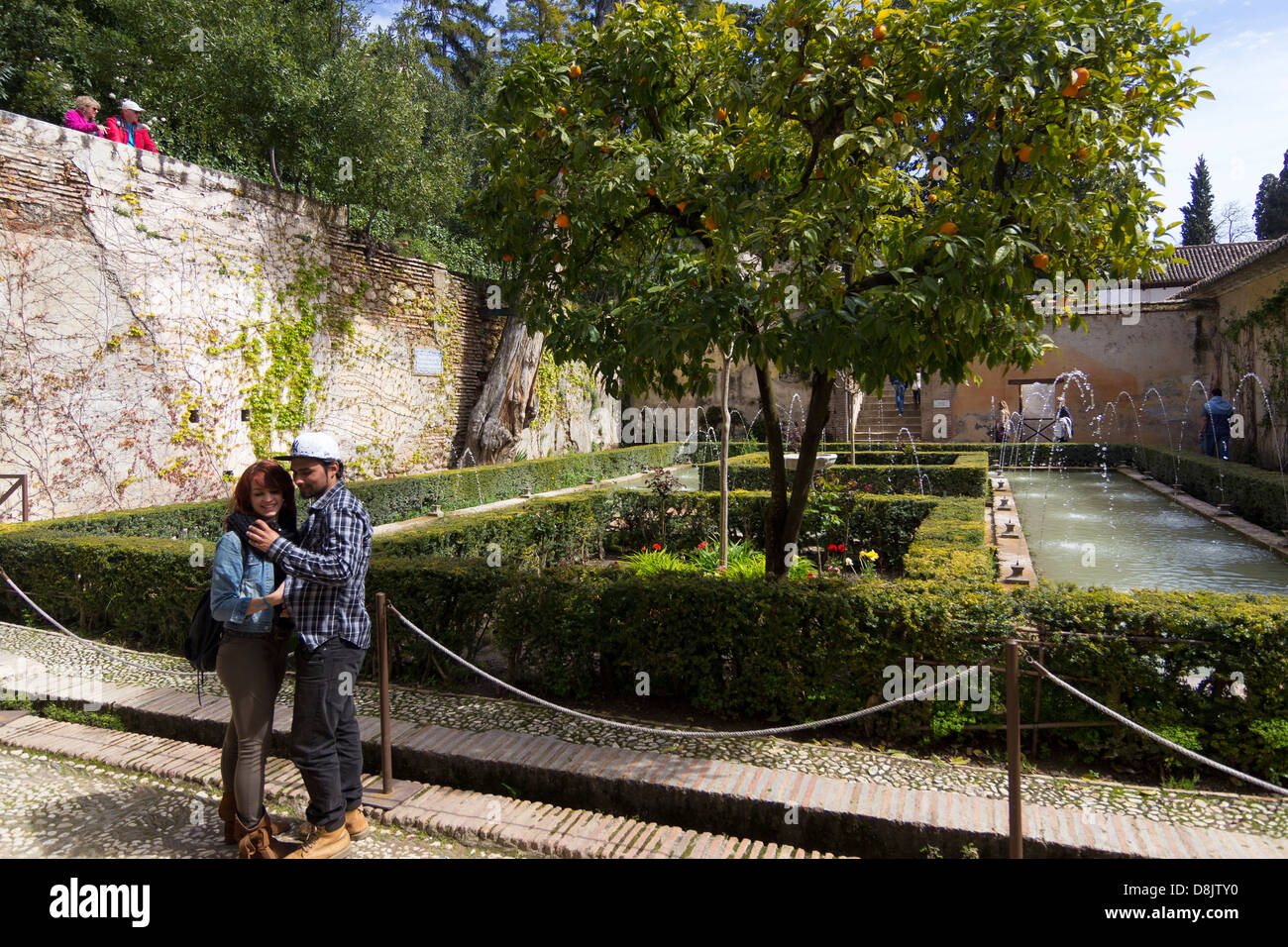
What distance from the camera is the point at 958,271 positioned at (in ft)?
9.56

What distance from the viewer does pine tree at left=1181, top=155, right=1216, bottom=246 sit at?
36.8 meters

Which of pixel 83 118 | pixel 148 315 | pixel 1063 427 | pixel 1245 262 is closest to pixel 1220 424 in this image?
pixel 1245 262

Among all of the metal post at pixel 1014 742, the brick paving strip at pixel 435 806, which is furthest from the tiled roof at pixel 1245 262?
the brick paving strip at pixel 435 806

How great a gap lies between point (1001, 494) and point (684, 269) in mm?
8786

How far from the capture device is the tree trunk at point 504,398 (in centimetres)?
1443

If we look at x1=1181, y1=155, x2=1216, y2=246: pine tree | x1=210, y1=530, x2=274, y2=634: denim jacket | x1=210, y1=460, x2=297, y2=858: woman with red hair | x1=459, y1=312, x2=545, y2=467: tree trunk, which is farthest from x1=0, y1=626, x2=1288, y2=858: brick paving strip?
x1=1181, y1=155, x2=1216, y2=246: pine tree

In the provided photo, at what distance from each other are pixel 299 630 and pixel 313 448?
632 millimetres

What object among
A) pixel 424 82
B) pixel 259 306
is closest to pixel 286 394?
pixel 259 306

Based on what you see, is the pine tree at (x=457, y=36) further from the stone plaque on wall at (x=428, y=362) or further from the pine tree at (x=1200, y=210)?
the pine tree at (x=1200, y=210)

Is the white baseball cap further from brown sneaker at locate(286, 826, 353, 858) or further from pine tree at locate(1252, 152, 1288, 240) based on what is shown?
pine tree at locate(1252, 152, 1288, 240)

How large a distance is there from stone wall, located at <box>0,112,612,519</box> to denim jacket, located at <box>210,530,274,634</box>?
283 inches

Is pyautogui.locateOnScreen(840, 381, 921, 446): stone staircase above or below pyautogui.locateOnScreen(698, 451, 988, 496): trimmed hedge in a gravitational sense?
above
